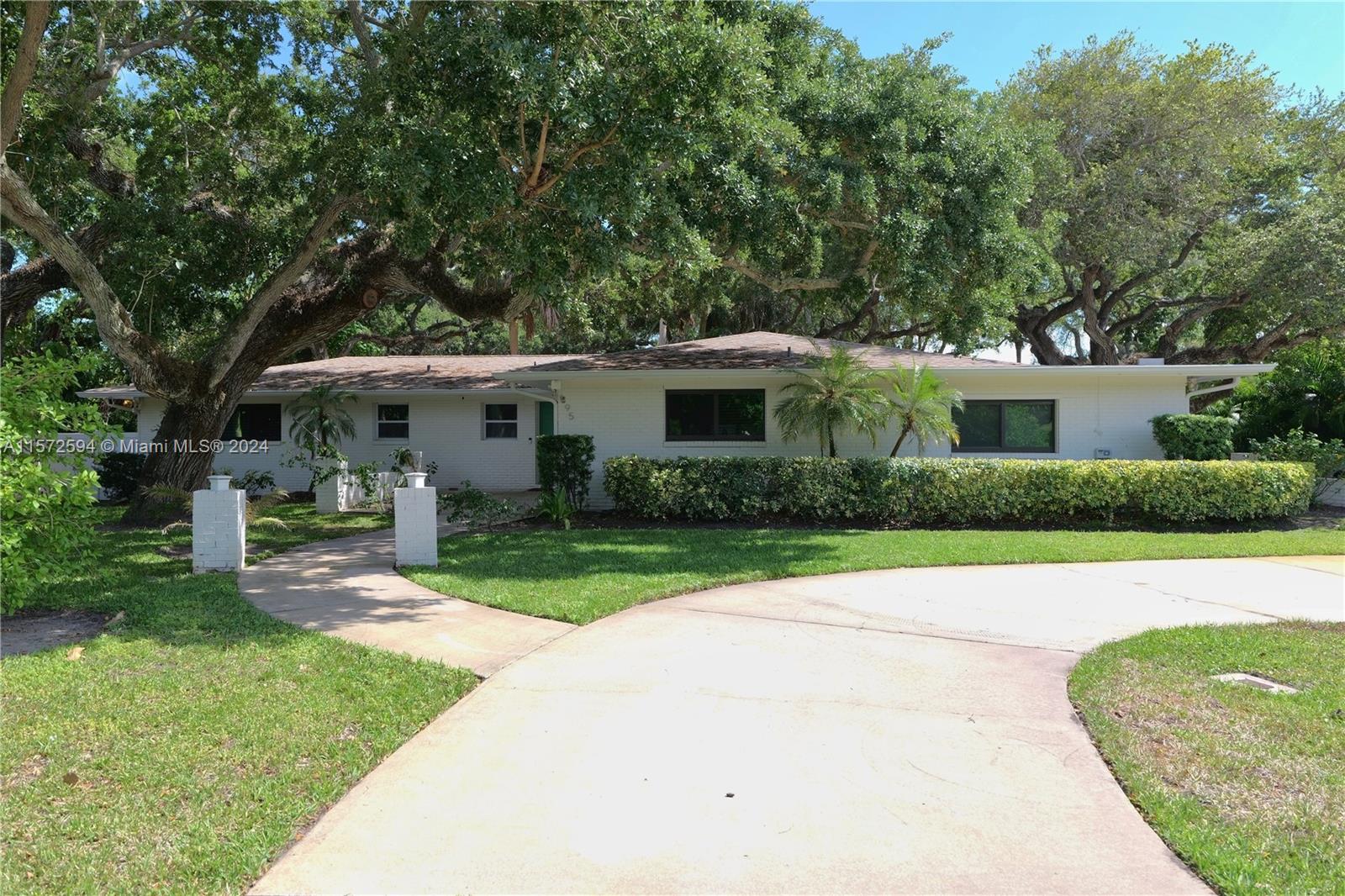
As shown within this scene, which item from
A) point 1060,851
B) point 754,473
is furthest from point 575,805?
point 754,473

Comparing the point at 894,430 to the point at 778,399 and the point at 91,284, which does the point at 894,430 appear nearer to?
the point at 778,399

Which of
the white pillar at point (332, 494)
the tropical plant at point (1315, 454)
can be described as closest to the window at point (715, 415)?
the white pillar at point (332, 494)

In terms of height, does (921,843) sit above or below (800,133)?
below

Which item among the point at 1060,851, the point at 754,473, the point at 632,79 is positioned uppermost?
the point at 632,79

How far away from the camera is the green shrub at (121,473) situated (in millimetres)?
17000

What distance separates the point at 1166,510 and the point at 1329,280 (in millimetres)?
9321

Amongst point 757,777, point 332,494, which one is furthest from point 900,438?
point 332,494

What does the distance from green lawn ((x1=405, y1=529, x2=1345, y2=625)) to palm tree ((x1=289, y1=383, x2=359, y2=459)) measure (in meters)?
6.83

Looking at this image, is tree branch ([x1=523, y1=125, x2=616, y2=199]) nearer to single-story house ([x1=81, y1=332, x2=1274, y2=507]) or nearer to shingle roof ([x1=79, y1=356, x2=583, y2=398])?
single-story house ([x1=81, y1=332, x2=1274, y2=507])

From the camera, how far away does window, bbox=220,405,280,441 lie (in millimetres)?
18719

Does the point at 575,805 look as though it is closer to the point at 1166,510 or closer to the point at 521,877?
the point at 521,877

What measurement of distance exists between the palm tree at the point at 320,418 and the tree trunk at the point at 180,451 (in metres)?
2.76

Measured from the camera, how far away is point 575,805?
364cm

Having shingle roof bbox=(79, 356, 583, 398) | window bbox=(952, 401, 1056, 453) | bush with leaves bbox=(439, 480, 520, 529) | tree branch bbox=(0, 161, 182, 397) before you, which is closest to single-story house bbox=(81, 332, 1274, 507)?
window bbox=(952, 401, 1056, 453)
